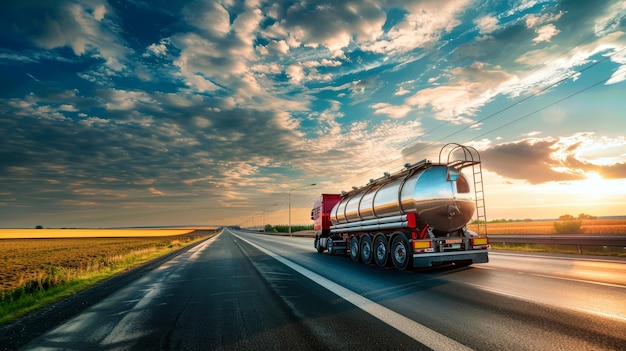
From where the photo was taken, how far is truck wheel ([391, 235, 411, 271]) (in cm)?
1033

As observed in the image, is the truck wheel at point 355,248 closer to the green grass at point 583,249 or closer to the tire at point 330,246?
the tire at point 330,246

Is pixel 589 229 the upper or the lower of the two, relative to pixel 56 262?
upper

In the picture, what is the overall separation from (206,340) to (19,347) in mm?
2286

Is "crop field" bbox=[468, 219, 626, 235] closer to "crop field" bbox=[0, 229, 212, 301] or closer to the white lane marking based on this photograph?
the white lane marking

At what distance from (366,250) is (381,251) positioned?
50.3 inches

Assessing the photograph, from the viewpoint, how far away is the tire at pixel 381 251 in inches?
458

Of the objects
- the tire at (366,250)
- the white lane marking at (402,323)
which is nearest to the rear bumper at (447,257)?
the tire at (366,250)

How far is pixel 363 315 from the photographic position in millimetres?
5129

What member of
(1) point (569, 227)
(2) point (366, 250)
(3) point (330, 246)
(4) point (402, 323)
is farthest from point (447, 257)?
(1) point (569, 227)

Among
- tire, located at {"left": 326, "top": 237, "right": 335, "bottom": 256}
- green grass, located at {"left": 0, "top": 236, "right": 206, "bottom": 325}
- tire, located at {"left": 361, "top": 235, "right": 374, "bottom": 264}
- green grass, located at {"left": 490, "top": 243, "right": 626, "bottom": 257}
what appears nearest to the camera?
green grass, located at {"left": 0, "top": 236, "right": 206, "bottom": 325}

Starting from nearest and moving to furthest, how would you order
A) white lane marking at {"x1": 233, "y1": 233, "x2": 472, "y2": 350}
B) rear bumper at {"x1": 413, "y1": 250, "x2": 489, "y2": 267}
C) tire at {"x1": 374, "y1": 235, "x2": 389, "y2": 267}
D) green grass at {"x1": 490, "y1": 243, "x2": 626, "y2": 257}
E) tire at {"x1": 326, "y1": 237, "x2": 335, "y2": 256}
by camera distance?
white lane marking at {"x1": 233, "y1": 233, "x2": 472, "y2": 350}
rear bumper at {"x1": 413, "y1": 250, "x2": 489, "y2": 267}
tire at {"x1": 374, "y1": 235, "x2": 389, "y2": 267}
green grass at {"x1": 490, "y1": 243, "x2": 626, "y2": 257}
tire at {"x1": 326, "y1": 237, "x2": 335, "y2": 256}

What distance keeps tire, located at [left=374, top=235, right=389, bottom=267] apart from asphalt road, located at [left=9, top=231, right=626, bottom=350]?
9.49 ft

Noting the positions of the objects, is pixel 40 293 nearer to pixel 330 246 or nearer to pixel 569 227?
pixel 330 246

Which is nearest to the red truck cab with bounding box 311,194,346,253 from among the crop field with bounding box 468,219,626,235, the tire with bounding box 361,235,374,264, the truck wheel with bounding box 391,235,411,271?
the tire with bounding box 361,235,374,264
